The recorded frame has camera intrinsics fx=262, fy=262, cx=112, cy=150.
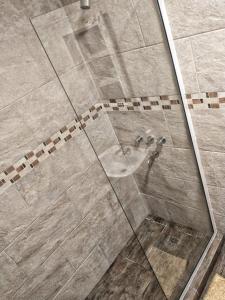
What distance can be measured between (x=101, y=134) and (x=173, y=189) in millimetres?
712

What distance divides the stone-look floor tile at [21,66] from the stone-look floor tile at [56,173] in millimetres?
446

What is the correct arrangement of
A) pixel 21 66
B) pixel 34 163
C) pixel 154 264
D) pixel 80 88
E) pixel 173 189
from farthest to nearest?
pixel 173 189 < pixel 154 264 < pixel 80 88 < pixel 34 163 < pixel 21 66

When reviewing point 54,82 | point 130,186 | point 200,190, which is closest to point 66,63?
point 54,82

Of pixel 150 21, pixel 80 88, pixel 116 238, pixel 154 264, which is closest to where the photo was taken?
pixel 150 21

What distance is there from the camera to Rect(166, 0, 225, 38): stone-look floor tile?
1.18 m

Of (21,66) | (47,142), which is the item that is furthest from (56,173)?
(21,66)

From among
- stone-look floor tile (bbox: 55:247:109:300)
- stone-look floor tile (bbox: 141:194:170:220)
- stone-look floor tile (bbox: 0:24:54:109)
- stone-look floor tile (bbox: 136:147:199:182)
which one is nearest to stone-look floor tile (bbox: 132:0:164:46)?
stone-look floor tile (bbox: 0:24:54:109)

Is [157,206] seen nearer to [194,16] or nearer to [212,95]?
[212,95]

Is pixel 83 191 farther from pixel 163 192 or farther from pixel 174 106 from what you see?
pixel 174 106

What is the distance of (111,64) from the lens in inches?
67.4

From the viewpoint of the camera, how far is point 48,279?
1.79 meters

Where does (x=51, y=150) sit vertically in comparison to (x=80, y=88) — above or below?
below

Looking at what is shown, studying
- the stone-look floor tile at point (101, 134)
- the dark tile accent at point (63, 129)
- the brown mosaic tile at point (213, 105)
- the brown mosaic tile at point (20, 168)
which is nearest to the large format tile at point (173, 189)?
the stone-look floor tile at point (101, 134)

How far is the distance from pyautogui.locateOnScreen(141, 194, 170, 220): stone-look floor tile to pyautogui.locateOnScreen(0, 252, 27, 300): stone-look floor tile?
118 cm
